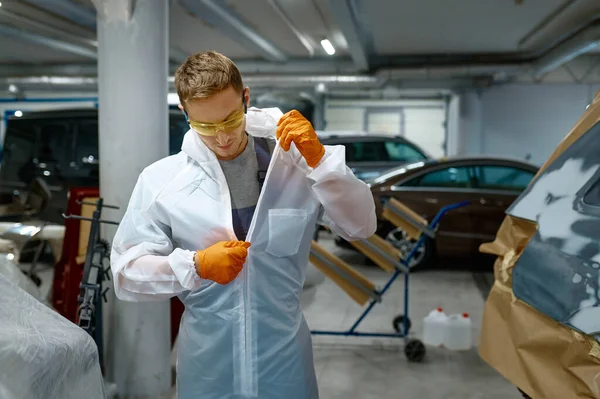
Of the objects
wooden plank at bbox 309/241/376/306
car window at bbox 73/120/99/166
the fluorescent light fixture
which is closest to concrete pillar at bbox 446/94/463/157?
the fluorescent light fixture

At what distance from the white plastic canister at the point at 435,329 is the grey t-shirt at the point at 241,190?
3.33 m

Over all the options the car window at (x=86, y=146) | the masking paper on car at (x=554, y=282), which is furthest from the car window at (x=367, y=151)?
the masking paper on car at (x=554, y=282)

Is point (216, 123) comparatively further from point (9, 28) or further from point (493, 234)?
point (9, 28)

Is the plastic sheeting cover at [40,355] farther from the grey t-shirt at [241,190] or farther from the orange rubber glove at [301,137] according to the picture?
the orange rubber glove at [301,137]

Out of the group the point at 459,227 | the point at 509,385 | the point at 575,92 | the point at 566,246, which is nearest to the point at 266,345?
the point at 566,246

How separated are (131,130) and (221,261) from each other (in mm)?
1980

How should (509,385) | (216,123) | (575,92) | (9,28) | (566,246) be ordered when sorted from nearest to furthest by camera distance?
(216,123)
(566,246)
(509,385)
(9,28)
(575,92)

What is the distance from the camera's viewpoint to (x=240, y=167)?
6.20 feet

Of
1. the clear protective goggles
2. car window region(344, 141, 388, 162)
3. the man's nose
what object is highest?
car window region(344, 141, 388, 162)

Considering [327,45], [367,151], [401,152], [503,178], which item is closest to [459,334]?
[503,178]

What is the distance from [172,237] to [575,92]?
47.9 ft

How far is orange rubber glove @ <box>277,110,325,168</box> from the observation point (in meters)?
1.75

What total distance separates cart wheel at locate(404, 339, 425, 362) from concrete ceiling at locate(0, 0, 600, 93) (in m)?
3.99

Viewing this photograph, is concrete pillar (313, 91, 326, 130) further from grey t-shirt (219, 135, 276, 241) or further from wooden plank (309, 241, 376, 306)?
grey t-shirt (219, 135, 276, 241)
